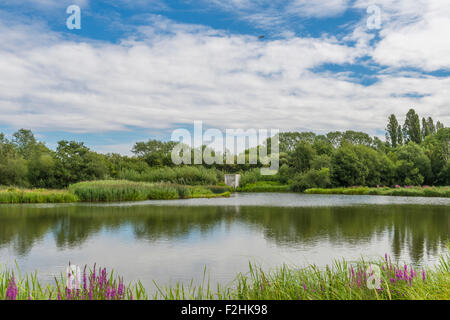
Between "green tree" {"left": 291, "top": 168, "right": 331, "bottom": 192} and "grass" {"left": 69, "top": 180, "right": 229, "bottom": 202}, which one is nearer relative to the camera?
"grass" {"left": 69, "top": 180, "right": 229, "bottom": 202}

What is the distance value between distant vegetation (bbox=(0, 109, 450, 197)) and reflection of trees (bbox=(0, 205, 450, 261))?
24.2 ft

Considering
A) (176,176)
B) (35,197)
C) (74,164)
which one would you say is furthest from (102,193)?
(176,176)

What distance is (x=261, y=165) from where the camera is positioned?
43.5 meters

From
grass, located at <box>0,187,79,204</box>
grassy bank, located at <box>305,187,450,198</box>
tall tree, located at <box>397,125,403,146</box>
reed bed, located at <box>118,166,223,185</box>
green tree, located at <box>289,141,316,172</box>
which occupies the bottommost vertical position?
grassy bank, located at <box>305,187,450,198</box>

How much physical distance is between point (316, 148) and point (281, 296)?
37301 millimetres

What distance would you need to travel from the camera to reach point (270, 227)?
1041cm

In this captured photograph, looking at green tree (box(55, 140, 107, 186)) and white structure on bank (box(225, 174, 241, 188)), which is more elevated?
green tree (box(55, 140, 107, 186))

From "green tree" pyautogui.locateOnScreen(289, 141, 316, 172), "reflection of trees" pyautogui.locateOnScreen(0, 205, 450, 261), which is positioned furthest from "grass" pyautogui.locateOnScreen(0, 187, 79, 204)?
"green tree" pyautogui.locateOnScreen(289, 141, 316, 172)

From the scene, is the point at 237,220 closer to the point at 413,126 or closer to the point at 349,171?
the point at 349,171

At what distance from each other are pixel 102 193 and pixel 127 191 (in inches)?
52.8

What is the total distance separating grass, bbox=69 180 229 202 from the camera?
18719 millimetres

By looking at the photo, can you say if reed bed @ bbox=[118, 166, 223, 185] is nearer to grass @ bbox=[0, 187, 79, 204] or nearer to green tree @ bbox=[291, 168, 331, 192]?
grass @ bbox=[0, 187, 79, 204]

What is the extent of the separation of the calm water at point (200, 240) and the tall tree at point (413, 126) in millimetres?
36060

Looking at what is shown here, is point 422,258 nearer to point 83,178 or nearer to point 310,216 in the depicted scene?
point 310,216
